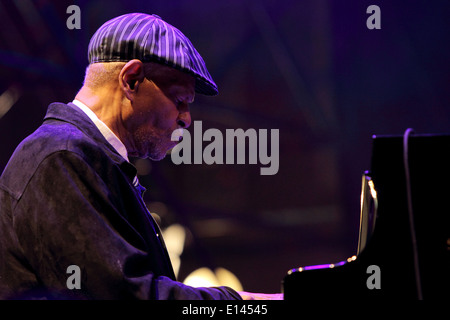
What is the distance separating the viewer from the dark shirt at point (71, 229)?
1.45 m

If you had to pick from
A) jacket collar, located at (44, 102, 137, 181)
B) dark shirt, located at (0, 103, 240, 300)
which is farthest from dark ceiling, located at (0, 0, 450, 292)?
dark shirt, located at (0, 103, 240, 300)

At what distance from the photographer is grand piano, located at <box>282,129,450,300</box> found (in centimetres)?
142

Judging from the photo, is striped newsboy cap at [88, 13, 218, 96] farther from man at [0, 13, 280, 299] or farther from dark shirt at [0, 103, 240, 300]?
dark shirt at [0, 103, 240, 300]

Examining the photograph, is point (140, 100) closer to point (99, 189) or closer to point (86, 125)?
point (86, 125)

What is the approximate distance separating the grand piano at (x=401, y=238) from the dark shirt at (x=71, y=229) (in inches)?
13.6

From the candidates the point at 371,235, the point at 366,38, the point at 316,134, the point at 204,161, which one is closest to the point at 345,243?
the point at 316,134

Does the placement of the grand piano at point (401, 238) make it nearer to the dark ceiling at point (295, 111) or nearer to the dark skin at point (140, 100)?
the dark skin at point (140, 100)

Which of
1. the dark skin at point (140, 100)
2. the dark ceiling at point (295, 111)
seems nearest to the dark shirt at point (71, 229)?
the dark skin at point (140, 100)

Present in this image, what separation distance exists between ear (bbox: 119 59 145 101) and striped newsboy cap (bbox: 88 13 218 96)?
34mm

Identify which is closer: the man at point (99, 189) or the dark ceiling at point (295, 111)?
the man at point (99, 189)

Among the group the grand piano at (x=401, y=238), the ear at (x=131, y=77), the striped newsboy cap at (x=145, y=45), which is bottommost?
the grand piano at (x=401, y=238)

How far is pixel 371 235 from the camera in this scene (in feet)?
4.76

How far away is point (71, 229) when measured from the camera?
147cm

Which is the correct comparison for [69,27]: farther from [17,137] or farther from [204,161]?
[204,161]
